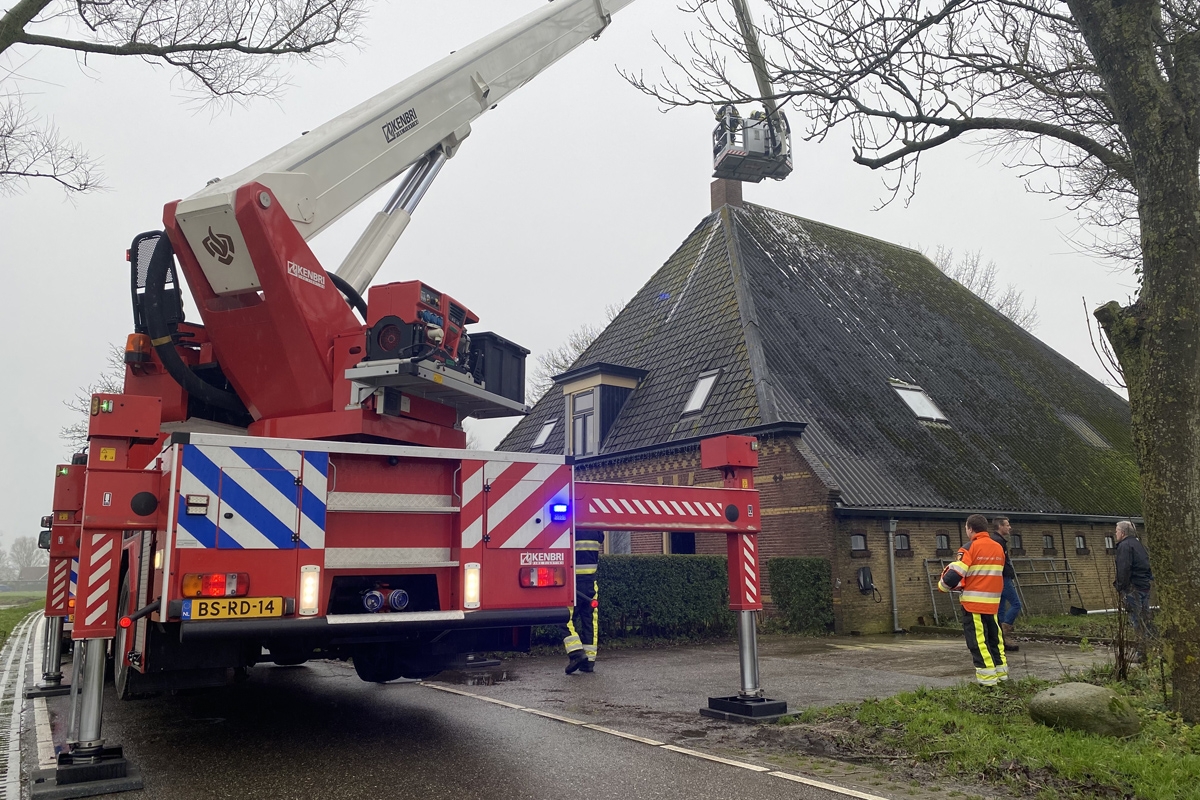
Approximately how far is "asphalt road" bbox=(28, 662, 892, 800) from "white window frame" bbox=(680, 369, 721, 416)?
11021mm

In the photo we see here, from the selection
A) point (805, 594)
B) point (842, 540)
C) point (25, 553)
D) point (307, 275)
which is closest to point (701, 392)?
point (842, 540)

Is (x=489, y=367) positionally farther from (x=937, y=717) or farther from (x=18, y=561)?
(x=18, y=561)

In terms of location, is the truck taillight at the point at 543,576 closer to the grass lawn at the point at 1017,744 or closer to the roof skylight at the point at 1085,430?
the grass lawn at the point at 1017,744

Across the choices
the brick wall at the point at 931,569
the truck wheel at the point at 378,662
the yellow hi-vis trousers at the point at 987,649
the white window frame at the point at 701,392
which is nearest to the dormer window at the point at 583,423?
the white window frame at the point at 701,392

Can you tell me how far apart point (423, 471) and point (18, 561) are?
161855mm

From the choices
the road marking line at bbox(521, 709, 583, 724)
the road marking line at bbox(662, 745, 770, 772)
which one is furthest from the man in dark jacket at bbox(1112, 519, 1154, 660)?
the road marking line at bbox(521, 709, 583, 724)

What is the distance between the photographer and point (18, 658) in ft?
45.1

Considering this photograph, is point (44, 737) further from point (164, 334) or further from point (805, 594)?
Answer: point (805, 594)

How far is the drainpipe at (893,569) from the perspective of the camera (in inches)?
658

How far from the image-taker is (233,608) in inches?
213

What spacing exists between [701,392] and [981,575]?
11.1 m

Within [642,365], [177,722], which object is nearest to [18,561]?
[642,365]

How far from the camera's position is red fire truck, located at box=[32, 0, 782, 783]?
5523mm

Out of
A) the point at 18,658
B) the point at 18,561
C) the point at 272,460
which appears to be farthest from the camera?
the point at 18,561
